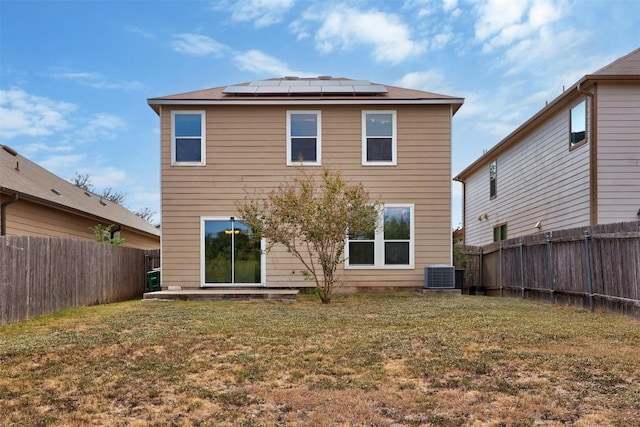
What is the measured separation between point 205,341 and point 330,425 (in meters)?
3.05

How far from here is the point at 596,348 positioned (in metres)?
5.43

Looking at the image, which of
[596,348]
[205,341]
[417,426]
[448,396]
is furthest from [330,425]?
[596,348]

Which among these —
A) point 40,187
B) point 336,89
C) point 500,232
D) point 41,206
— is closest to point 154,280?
point 41,206

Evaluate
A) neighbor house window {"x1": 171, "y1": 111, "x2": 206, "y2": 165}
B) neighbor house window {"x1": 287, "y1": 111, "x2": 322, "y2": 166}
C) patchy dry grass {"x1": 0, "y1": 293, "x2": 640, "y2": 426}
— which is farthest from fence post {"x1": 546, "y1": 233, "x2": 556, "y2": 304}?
neighbor house window {"x1": 171, "y1": 111, "x2": 206, "y2": 165}

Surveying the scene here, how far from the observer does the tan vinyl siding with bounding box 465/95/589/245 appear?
12.2m

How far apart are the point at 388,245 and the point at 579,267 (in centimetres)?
490

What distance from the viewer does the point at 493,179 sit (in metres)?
19.4

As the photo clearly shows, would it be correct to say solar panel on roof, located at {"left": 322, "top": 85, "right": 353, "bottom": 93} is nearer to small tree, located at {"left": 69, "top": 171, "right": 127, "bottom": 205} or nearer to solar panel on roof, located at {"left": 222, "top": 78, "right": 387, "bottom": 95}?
solar panel on roof, located at {"left": 222, "top": 78, "right": 387, "bottom": 95}

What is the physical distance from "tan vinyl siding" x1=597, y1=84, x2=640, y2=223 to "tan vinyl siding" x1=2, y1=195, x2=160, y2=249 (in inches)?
551

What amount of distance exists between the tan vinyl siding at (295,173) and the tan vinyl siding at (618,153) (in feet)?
11.4

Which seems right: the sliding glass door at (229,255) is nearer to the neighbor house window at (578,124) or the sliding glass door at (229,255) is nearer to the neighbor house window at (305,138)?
the neighbor house window at (305,138)

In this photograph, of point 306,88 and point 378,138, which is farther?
point 306,88

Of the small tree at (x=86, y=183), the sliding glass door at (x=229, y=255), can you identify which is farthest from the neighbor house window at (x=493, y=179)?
the small tree at (x=86, y=183)

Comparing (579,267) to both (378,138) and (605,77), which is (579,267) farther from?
(378,138)
